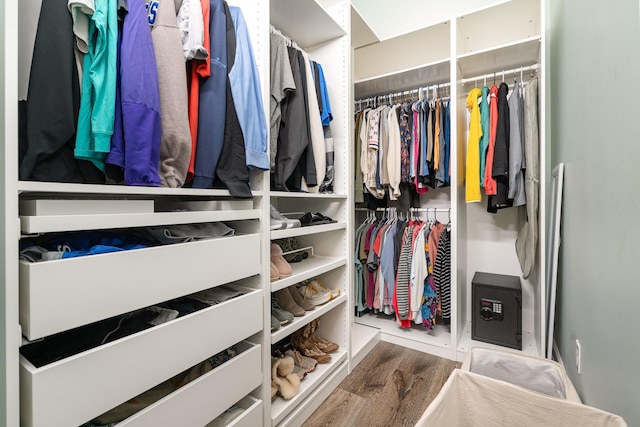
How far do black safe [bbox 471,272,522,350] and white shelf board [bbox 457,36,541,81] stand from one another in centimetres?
147

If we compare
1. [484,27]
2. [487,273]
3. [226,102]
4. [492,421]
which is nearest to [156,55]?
[226,102]

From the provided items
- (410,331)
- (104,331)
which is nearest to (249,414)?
(104,331)

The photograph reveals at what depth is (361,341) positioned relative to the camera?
2059 mm

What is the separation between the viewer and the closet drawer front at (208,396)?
0.87 metres

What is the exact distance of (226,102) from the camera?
1125mm

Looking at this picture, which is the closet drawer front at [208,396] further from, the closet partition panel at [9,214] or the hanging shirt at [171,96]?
the hanging shirt at [171,96]

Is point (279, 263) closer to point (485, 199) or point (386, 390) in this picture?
point (386, 390)

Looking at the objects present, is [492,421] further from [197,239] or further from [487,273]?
[487,273]

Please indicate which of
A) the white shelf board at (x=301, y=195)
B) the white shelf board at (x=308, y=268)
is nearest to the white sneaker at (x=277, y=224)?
the white shelf board at (x=301, y=195)

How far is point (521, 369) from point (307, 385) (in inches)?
38.0

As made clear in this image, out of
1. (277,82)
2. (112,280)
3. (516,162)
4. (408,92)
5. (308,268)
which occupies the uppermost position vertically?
(408,92)

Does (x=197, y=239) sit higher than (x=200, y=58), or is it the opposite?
(x=200, y=58)

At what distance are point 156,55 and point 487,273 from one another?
2471mm

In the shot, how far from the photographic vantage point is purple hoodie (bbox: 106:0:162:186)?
82 cm
